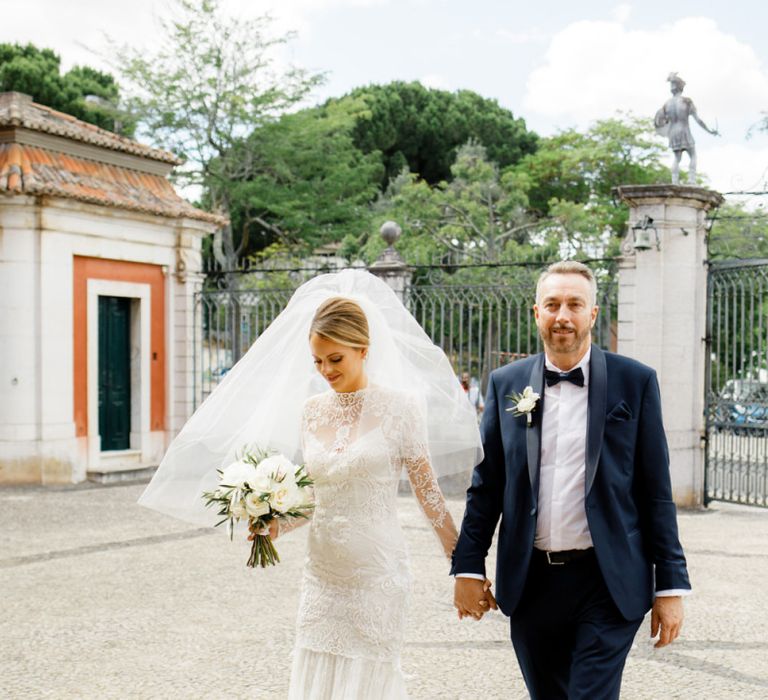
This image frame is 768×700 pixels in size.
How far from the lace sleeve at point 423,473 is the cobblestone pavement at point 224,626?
4.88 feet

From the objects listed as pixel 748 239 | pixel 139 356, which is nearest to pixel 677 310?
pixel 748 239

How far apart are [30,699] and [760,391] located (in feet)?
26.2

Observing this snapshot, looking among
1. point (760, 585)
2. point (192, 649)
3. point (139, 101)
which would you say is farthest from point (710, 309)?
point (139, 101)

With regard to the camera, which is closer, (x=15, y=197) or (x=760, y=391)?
(x=760, y=391)

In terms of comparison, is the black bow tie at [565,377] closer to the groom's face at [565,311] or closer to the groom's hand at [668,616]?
the groom's face at [565,311]

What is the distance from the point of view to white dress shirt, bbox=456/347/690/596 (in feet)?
9.87

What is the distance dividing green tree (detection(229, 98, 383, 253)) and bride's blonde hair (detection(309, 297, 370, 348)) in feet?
72.4

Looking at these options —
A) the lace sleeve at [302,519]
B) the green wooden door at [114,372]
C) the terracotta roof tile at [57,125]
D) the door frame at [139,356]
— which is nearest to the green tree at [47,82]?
the terracotta roof tile at [57,125]

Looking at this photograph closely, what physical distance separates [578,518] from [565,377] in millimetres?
444

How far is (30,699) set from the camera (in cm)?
455

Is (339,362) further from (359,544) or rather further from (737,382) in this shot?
(737,382)

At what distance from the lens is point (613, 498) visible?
296 centimetres

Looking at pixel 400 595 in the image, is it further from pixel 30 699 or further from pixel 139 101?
pixel 139 101

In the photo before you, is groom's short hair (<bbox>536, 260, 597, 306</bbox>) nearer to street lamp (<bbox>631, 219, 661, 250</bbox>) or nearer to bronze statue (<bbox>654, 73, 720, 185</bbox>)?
street lamp (<bbox>631, 219, 661, 250</bbox>)
